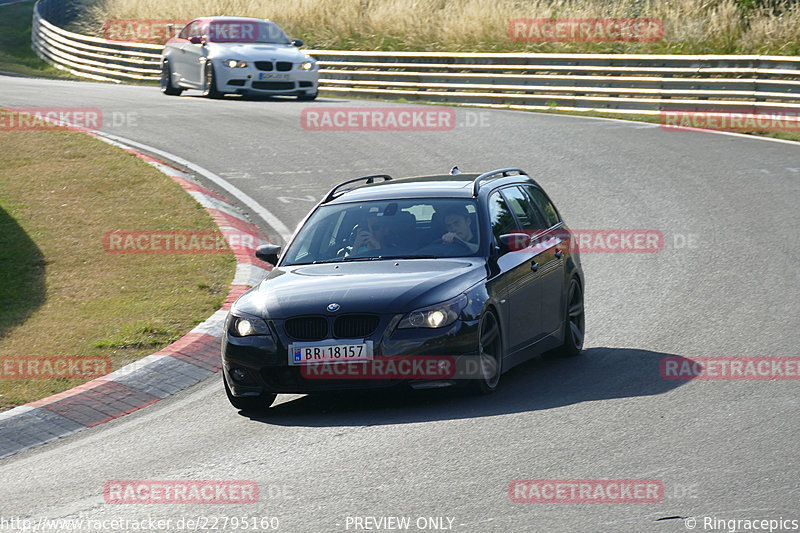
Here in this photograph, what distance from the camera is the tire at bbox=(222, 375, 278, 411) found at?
8.49 meters

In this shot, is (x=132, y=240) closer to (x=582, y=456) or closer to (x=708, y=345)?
(x=708, y=345)

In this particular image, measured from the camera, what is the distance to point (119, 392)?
927 cm

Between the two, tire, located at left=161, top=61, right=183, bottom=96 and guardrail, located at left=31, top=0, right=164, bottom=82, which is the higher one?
tire, located at left=161, top=61, right=183, bottom=96

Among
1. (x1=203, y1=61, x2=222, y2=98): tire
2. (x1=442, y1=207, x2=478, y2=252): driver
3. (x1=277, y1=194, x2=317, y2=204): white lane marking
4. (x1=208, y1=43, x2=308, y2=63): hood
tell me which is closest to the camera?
(x1=442, y1=207, x2=478, y2=252): driver

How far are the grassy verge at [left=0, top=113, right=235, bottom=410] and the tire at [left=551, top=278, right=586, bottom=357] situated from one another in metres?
3.31

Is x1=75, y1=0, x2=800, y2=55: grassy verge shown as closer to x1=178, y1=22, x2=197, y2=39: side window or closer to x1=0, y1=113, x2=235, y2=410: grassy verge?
x1=178, y1=22, x2=197, y2=39: side window

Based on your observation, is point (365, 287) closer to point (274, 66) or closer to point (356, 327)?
point (356, 327)

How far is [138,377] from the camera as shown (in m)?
9.55

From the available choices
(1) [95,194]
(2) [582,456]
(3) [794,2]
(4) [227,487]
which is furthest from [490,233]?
(3) [794,2]

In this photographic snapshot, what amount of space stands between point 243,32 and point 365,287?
20046 mm

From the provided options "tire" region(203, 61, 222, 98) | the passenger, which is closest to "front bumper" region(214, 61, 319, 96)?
"tire" region(203, 61, 222, 98)

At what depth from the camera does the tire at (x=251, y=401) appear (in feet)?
27.9

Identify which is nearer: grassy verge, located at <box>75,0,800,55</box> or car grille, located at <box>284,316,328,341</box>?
car grille, located at <box>284,316,328,341</box>

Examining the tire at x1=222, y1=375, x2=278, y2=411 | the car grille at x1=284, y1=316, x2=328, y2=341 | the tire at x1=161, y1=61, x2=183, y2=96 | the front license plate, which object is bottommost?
the tire at x1=161, y1=61, x2=183, y2=96
